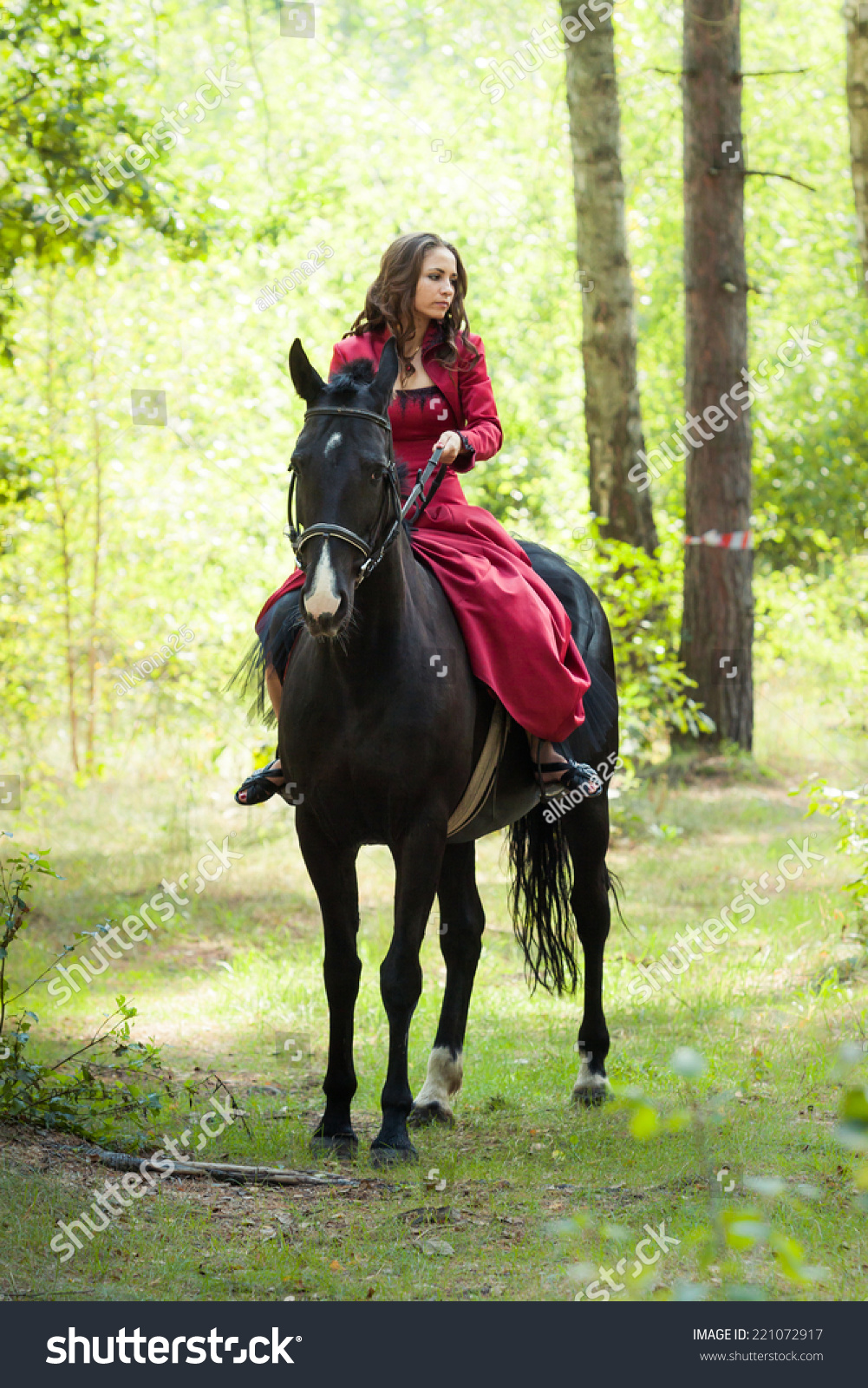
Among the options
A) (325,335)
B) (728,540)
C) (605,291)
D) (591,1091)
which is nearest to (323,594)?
(591,1091)

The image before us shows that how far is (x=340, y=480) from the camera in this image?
3734 millimetres

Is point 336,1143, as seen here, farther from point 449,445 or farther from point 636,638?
point 636,638

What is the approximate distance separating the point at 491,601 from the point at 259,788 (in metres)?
1.04

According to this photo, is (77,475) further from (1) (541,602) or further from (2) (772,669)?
(2) (772,669)

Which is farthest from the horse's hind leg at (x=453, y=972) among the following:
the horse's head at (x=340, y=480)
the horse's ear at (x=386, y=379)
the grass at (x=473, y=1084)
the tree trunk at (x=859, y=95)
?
the tree trunk at (x=859, y=95)

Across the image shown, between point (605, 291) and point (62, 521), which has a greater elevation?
point (605, 291)

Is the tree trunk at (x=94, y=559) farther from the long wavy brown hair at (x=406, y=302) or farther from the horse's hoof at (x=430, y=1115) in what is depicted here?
the horse's hoof at (x=430, y=1115)

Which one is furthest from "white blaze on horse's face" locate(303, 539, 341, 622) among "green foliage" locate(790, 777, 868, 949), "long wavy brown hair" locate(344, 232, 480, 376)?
"green foliage" locate(790, 777, 868, 949)

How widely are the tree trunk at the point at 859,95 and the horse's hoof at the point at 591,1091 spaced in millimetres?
3221

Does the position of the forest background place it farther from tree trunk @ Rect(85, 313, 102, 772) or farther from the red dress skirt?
the red dress skirt

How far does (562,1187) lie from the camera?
3.99 metres

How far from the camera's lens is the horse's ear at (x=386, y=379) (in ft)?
12.9

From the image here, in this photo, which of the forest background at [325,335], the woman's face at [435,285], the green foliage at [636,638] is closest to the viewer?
the woman's face at [435,285]
